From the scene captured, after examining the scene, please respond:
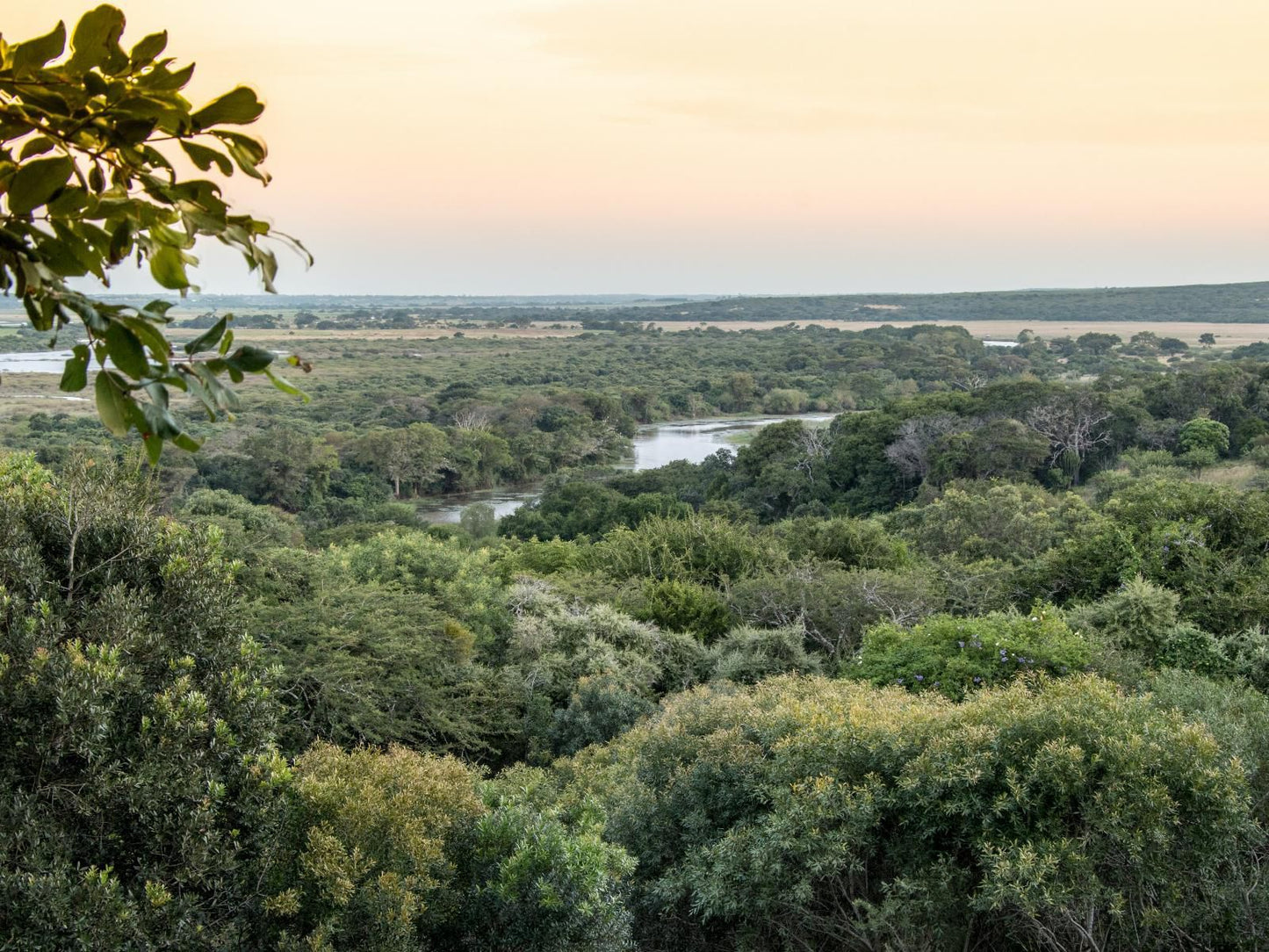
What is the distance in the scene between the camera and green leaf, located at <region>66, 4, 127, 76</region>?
1.24 meters

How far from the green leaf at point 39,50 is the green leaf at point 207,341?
40 cm

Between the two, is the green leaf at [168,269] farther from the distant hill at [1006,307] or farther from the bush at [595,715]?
the distant hill at [1006,307]

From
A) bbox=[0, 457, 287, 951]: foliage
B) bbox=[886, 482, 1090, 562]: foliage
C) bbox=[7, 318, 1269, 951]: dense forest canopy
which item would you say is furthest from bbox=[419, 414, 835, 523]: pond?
bbox=[0, 457, 287, 951]: foliage

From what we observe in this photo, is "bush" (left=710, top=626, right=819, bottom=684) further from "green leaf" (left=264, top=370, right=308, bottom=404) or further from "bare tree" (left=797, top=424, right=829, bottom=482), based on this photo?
"bare tree" (left=797, top=424, right=829, bottom=482)

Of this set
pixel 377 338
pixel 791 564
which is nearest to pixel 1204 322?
pixel 377 338

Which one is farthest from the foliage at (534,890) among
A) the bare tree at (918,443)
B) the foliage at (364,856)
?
the bare tree at (918,443)

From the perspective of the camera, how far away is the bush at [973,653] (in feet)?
32.9

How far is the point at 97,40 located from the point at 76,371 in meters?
0.42

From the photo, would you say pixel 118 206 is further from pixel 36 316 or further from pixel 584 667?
pixel 584 667

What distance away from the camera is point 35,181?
1.23 meters

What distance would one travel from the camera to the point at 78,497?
6094 mm

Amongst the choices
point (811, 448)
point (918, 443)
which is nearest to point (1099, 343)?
point (811, 448)

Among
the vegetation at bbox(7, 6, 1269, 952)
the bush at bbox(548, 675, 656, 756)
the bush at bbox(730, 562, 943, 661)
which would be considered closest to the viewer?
the vegetation at bbox(7, 6, 1269, 952)

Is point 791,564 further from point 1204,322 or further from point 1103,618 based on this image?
point 1204,322
